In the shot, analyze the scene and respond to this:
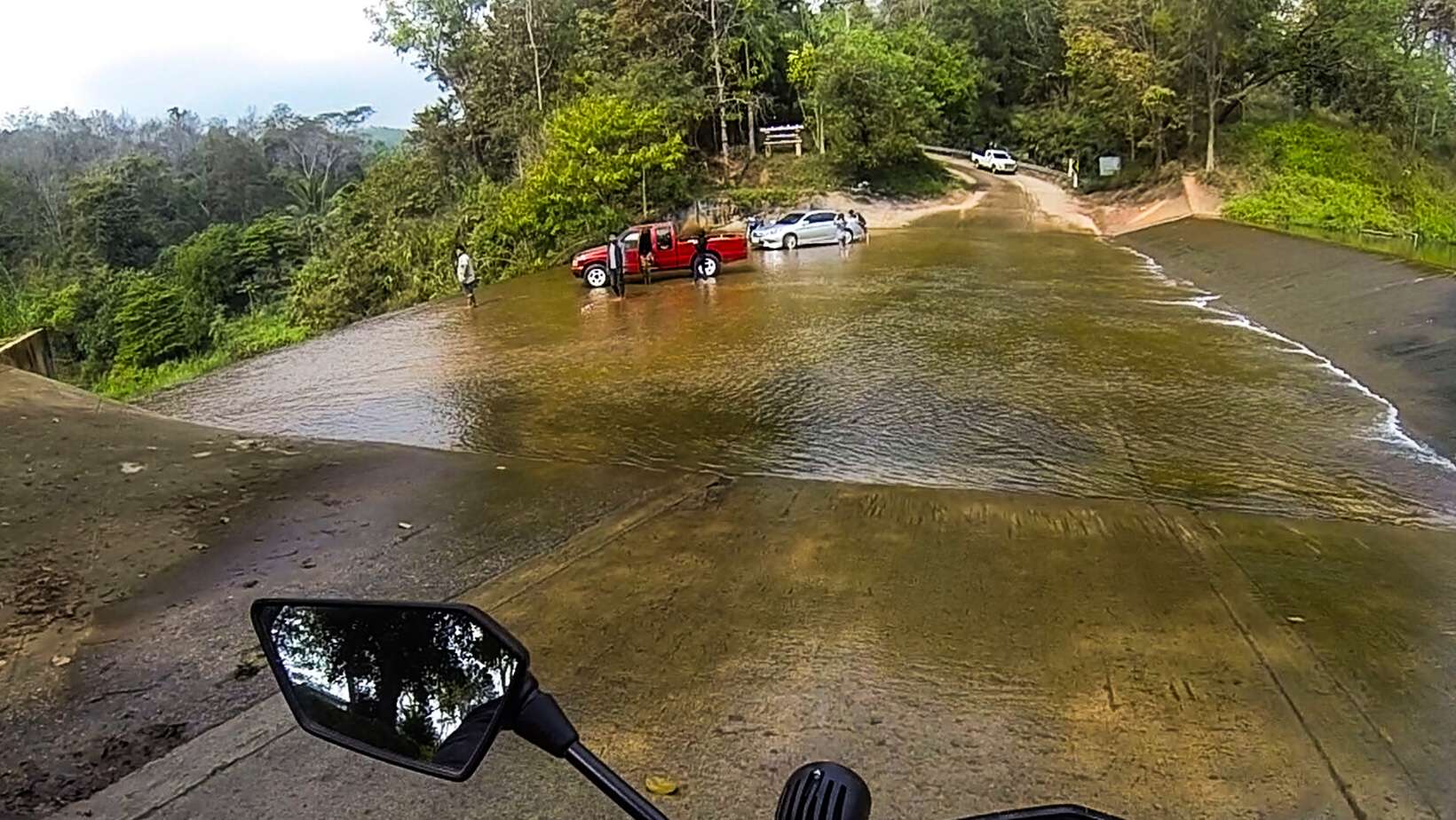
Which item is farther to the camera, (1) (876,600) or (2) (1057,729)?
(1) (876,600)

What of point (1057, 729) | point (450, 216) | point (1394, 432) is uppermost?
point (450, 216)

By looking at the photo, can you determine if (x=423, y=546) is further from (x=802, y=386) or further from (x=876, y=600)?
(x=802, y=386)

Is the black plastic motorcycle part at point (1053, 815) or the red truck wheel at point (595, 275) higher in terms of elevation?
the black plastic motorcycle part at point (1053, 815)

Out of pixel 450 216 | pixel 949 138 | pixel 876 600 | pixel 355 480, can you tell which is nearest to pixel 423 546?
pixel 355 480

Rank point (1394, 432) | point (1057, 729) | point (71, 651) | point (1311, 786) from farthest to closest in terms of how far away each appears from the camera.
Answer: point (1394, 432)
point (71, 651)
point (1057, 729)
point (1311, 786)

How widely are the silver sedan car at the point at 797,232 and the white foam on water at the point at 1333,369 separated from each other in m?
9.05

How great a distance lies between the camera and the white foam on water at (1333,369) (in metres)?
7.70

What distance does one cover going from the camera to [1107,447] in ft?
25.5

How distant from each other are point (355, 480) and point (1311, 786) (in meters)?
5.74

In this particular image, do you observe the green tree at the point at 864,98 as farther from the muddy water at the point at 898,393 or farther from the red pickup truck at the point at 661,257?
the muddy water at the point at 898,393

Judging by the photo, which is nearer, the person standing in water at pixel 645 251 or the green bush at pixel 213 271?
the person standing in water at pixel 645 251

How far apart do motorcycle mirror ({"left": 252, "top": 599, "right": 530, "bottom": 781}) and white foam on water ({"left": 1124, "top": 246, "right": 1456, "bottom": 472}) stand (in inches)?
319

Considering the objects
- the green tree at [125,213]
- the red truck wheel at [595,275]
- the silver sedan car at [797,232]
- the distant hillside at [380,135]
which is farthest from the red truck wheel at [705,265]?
the distant hillside at [380,135]

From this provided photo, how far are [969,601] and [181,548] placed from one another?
4.20 metres
